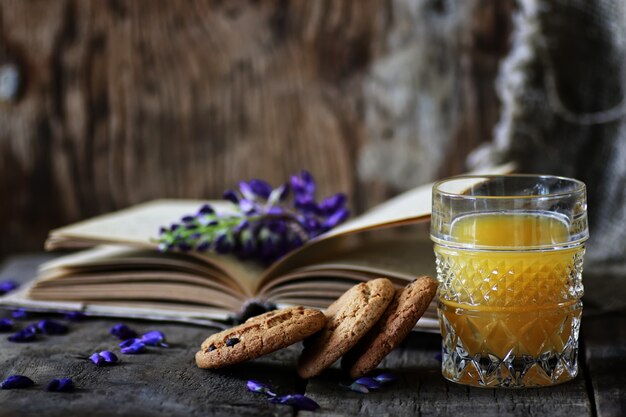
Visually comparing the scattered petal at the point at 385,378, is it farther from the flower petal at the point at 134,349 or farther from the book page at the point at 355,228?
the flower petal at the point at 134,349

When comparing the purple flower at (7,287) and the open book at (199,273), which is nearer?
the open book at (199,273)

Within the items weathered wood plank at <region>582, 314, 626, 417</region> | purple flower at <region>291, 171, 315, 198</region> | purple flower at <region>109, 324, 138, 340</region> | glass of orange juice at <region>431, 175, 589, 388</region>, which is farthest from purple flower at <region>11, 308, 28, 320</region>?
weathered wood plank at <region>582, 314, 626, 417</region>

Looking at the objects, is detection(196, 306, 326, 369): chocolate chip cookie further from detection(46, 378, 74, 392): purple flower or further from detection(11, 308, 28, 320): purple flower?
detection(11, 308, 28, 320): purple flower

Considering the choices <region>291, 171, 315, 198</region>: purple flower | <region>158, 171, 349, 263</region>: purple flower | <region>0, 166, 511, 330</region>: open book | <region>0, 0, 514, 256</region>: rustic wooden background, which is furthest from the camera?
<region>0, 0, 514, 256</region>: rustic wooden background

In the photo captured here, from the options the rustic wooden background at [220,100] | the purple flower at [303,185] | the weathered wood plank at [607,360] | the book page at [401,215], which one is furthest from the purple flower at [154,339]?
the rustic wooden background at [220,100]

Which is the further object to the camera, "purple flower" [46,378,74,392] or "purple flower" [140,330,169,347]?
"purple flower" [140,330,169,347]

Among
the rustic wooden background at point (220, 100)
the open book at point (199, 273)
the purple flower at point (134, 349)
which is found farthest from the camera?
the rustic wooden background at point (220, 100)

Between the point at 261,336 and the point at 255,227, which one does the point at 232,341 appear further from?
the point at 255,227
